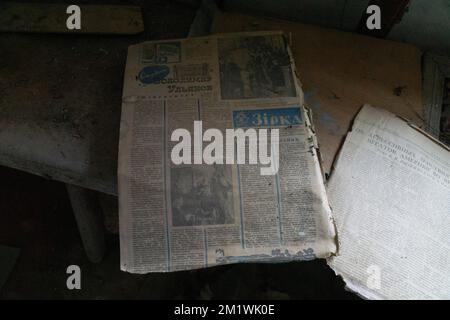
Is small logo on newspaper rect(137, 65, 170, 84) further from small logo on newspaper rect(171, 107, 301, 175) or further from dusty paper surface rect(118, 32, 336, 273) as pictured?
small logo on newspaper rect(171, 107, 301, 175)

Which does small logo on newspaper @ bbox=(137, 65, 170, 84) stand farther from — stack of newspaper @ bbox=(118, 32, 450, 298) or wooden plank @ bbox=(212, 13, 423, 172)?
wooden plank @ bbox=(212, 13, 423, 172)

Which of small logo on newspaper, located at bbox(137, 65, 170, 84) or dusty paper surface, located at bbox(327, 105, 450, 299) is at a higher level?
small logo on newspaper, located at bbox(137, 65, 170, 84)

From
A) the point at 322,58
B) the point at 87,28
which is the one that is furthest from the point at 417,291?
the point at 87,28

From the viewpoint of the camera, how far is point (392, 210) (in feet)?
2.00

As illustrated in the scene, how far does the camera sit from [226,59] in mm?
696

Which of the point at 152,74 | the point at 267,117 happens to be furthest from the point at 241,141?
the point at 152,74

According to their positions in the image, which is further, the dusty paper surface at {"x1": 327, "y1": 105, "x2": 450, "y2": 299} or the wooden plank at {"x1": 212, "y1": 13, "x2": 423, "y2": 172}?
the wooden plank at {"x1": 212, "y1": 13, "x2": 423, "y2": 172}

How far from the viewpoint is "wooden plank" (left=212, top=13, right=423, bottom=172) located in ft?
2.29

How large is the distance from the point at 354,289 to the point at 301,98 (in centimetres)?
32

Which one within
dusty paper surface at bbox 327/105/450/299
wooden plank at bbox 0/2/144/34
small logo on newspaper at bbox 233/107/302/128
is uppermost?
wooden plank at bbox 0/2/144/34

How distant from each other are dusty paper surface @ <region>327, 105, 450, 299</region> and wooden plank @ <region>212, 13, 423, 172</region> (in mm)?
43

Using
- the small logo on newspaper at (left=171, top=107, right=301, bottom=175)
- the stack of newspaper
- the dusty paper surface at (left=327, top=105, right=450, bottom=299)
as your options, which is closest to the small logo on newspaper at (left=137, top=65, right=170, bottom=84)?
the stack of newspaper

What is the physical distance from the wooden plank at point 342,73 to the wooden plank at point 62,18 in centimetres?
19

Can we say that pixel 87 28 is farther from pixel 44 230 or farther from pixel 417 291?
pixel 417 291
